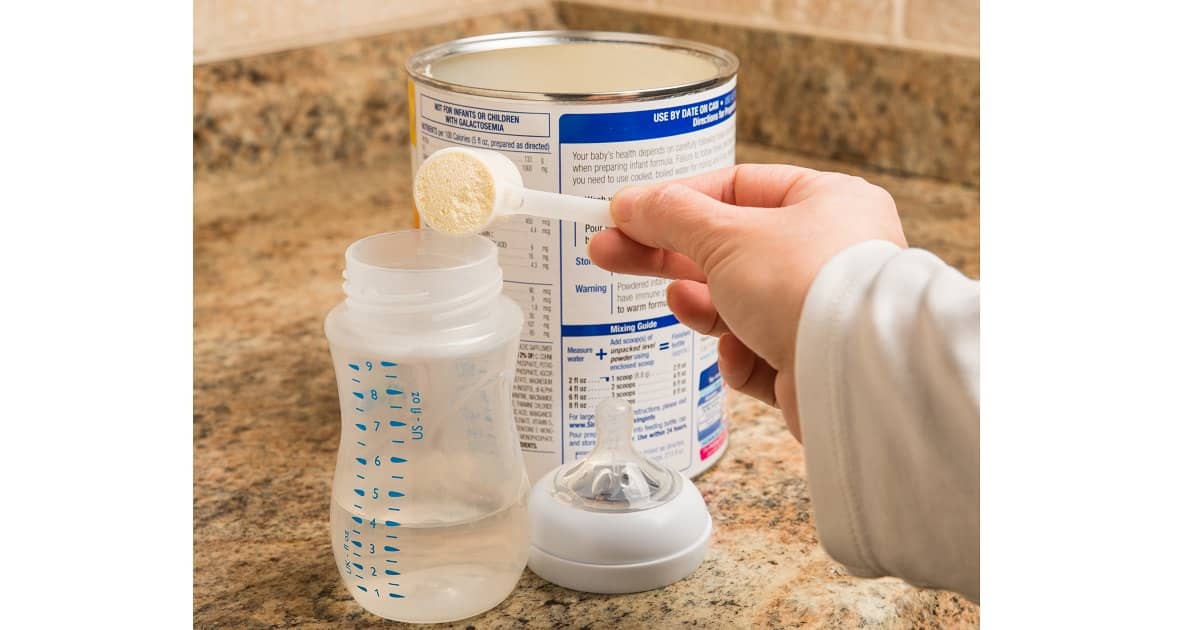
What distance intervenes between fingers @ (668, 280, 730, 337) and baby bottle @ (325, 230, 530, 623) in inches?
3.7

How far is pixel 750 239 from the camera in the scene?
1.60ft

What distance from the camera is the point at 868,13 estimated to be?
3.69 ft

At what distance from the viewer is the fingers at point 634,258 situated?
561mm

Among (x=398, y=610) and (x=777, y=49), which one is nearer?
(x=398, y=610)

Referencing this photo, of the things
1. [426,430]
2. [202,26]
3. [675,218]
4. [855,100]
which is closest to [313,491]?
[426,430]

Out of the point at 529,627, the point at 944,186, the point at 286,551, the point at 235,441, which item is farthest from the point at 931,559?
the point at 944,186

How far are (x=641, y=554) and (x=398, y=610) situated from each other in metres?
0.12

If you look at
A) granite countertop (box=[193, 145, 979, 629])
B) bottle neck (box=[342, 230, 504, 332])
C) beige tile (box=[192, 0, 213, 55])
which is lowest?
granite countertop (box=[193, 145, 979, 629])

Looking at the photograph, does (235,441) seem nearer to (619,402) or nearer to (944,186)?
(619,402)

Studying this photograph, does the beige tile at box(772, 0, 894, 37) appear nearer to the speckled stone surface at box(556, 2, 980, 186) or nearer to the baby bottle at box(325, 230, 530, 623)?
→ the speckled stone surface at box(556, 2, 980, 186)

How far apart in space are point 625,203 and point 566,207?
31 mm

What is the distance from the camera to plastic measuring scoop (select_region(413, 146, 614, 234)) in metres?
0.54

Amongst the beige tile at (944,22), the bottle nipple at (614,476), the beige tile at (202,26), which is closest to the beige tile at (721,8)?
the beige tile at (944,22)

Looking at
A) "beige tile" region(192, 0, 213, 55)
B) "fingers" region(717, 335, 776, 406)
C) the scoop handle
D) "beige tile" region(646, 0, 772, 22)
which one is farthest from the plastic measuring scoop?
"beige tile" region(646, 0, 772, 22)
